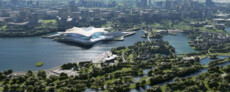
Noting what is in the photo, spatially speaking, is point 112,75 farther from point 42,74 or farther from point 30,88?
point 30,88

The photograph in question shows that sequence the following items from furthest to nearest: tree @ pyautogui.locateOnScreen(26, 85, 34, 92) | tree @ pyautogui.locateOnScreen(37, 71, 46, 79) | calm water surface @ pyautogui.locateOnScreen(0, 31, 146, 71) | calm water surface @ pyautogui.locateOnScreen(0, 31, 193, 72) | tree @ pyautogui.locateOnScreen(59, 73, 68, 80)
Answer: calm water surface @ pyautogui.locateOnScreen(0, 31, 193, 72) < calm water surface @ pyautogui.locateOnScreen(0, 31, 146, 71) < tree @ pyautogui.locateOnScreen(37, 71, 46, 79) < tree @ pyautogui.locateOnScreen(59, 73, 68, 80) < tree @ pyautogui.locateOnScreen(26, 85, 34, 92)

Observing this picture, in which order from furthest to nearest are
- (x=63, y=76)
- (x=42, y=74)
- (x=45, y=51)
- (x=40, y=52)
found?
1. (x=45, y=51)
2. (x=40, y=52)
3. (x=42, y=74)
4. (x=63, y=76)

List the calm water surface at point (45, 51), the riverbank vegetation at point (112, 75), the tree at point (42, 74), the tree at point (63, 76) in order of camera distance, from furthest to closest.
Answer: the calm water surface at point (45, 51) → the tree at point (42, 74) → the tree at point (63, 76) → the riverbank vegetation at point (112, 75)

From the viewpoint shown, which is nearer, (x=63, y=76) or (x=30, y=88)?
(x=30, y=88)

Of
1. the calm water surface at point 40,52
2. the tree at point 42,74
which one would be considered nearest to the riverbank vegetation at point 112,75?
the tree at point 42,74

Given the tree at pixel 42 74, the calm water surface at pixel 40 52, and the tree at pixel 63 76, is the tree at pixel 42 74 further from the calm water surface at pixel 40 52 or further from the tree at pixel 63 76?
the calm water surface at pixel 40 52

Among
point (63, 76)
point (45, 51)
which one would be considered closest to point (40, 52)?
→ point (45, 51)

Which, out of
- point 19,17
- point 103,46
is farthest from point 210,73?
point 19,17

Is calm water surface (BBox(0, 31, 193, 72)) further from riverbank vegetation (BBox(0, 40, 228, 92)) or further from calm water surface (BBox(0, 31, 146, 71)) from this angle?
riverbank vegetation (BBox(0, 40, 228, 92))

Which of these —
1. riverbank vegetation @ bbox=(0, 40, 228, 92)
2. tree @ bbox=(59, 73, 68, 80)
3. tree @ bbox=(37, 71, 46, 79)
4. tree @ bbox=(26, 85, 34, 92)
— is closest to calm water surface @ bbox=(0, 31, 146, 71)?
tree @ bbox=(37, 71, 46, 79)

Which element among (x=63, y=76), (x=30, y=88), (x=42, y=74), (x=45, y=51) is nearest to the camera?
(x=30, y=88)

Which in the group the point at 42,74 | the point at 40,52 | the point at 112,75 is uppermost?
the point at 40,52
